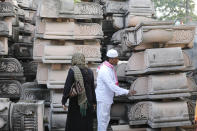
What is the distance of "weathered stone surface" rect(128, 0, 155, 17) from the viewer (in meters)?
6.06

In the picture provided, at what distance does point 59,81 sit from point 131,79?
1.39 m

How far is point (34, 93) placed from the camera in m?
5.25

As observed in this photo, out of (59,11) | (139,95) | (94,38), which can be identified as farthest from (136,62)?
(59,11)

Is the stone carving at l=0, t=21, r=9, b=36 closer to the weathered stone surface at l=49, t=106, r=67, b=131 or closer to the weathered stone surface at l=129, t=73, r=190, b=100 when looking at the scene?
the weathered stone surface at l=49, t=106, r=67, b=131

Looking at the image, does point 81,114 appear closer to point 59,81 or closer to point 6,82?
point 59,81

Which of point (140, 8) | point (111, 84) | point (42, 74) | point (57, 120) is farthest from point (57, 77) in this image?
point (140, 8)

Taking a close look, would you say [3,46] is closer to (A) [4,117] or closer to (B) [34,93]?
(B) [34,93]

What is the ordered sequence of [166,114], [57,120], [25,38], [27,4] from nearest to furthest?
1. [166,114]
2. [57,120]
3. [25,38]
4. [27,4]

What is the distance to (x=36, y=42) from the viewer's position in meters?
5.14

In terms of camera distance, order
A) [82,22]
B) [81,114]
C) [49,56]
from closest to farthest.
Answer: [81,114]
[49,56]
[82,22]

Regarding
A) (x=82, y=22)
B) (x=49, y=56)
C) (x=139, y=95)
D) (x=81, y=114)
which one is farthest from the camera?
(x=82, y=22)

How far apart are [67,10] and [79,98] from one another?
5.83 feet

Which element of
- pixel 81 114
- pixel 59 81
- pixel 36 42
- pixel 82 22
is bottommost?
pixel 81 114

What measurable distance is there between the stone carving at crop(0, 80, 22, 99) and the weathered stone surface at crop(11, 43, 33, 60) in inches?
55.8
